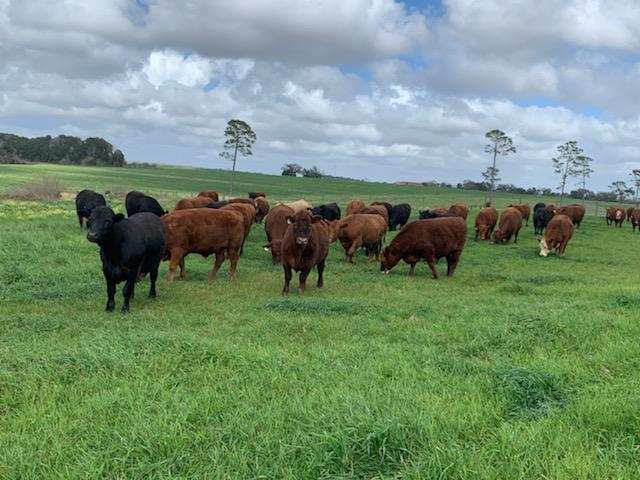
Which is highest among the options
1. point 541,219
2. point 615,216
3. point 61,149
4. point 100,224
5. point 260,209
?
point 61,149

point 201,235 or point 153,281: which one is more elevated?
point 201,235

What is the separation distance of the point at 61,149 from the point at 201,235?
10981 centimetres

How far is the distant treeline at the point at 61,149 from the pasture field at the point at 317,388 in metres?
109

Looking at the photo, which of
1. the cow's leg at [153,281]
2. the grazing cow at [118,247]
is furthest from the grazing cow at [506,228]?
the grazing cow at [118,247]

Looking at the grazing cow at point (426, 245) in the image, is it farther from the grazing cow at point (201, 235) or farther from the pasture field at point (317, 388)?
the pasture field at point (317, 388)

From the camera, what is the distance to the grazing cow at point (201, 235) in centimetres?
1212

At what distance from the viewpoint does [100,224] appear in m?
8.56

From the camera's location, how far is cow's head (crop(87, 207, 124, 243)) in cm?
846

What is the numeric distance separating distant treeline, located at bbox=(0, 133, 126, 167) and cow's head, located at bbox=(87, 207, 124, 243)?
4347 inches

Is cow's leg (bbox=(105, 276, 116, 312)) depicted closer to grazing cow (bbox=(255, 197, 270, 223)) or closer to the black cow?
grazing cow (bbox=(255, 197, 270, 223))

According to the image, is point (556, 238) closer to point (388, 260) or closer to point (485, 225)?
point (485, 225)

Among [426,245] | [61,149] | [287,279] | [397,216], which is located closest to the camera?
[287,279]

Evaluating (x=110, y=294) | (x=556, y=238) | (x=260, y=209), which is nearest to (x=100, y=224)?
(x=110, y=294)

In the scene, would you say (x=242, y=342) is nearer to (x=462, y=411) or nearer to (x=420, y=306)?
(x=462, y=411)
